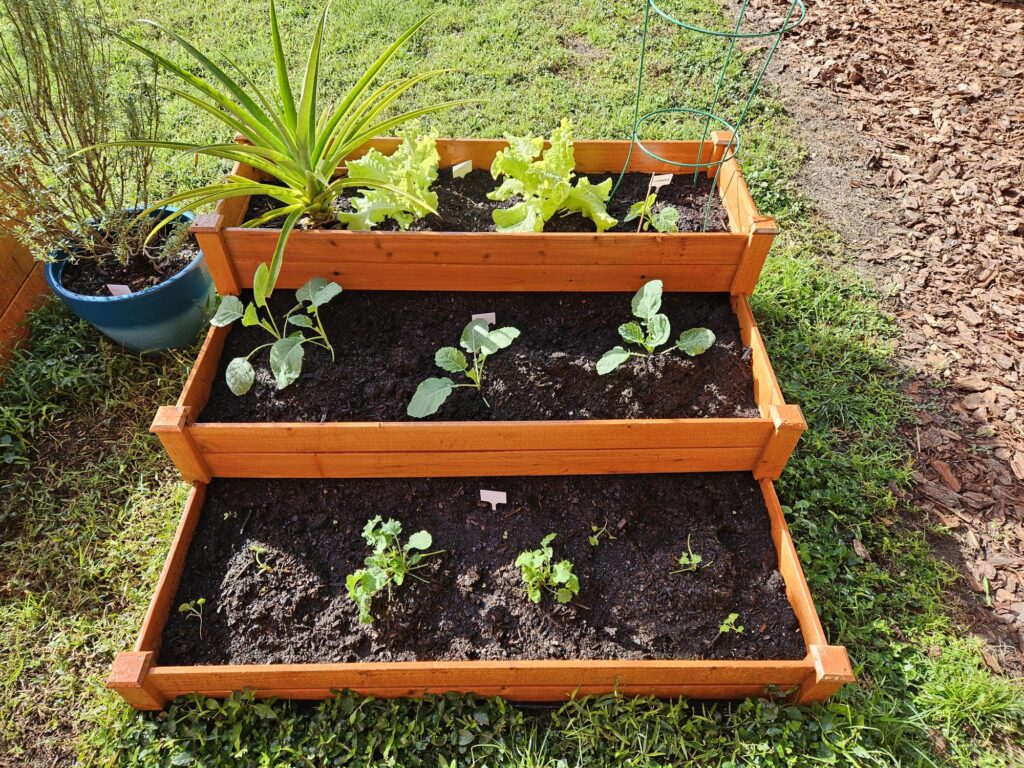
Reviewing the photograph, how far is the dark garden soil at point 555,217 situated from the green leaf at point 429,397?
716 millimetres

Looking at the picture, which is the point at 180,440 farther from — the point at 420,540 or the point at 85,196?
the point at 85,196

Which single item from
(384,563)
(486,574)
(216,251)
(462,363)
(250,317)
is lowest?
(486,574)

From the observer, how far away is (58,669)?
1.91 m

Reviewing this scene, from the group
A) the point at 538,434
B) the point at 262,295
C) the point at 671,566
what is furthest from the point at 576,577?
the point at 262,295

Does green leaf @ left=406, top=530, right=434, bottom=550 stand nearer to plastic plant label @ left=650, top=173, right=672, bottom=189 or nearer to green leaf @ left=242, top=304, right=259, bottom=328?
green leaf @ left=242, top=304, right=259, bottom=328

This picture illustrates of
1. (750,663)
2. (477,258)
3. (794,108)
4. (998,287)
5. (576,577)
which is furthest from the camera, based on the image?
(794,108)

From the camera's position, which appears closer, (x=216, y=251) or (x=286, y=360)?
(x=286, y=360)

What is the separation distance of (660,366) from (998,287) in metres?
1.92

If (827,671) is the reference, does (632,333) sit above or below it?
above

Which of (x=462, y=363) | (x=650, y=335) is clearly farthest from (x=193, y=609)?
(x=650, y=335)

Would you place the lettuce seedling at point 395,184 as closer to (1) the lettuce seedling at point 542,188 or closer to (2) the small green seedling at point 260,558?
(1) the lettuce seedling at point 542,188

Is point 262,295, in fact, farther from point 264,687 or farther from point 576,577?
point 576,577

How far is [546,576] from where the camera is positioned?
6.20 ft

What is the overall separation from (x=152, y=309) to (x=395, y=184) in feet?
3.41
